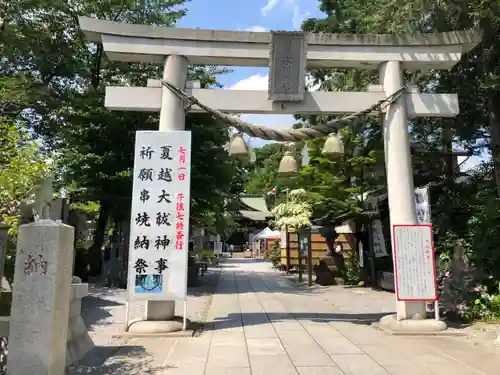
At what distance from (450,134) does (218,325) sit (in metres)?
7.99

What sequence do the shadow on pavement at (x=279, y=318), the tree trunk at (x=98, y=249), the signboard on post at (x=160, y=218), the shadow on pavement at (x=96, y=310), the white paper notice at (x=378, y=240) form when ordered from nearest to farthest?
the signboard on post at (x=160, y=218)
the shadow on pavement at (x=279, y=318)
the shadow on pavement at (x=96, y=310)
the white paper notice at (x=378, y=240)
the tree trunk at (x=98, y=249)

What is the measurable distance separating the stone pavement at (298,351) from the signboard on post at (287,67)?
4.36 meters

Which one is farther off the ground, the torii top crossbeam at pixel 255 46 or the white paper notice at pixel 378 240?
the torii top crossbeam at pixel 255 46

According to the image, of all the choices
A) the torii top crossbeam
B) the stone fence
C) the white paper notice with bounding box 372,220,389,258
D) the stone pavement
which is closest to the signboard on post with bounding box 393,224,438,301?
the stone pavement

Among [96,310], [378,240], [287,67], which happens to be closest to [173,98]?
[287,67]

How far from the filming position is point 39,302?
4379 mm

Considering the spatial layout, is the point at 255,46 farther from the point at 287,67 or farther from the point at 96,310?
the point at 96,310

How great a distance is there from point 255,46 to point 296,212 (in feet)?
32.1

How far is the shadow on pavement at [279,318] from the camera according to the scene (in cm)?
820

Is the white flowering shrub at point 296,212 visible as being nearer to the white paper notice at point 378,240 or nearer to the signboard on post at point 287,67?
the white paper notice at point 378,240

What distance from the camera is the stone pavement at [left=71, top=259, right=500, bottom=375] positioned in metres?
5.25

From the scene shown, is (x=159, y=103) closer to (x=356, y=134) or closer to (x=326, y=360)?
(x=326, y=360)

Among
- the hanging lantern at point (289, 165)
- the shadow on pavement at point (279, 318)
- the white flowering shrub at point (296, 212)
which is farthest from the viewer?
the white flowering shrub at point (296, 212)

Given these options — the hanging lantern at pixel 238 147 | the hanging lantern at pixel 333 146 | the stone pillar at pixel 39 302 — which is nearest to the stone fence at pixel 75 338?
the stone pillar at pixel 39 302
